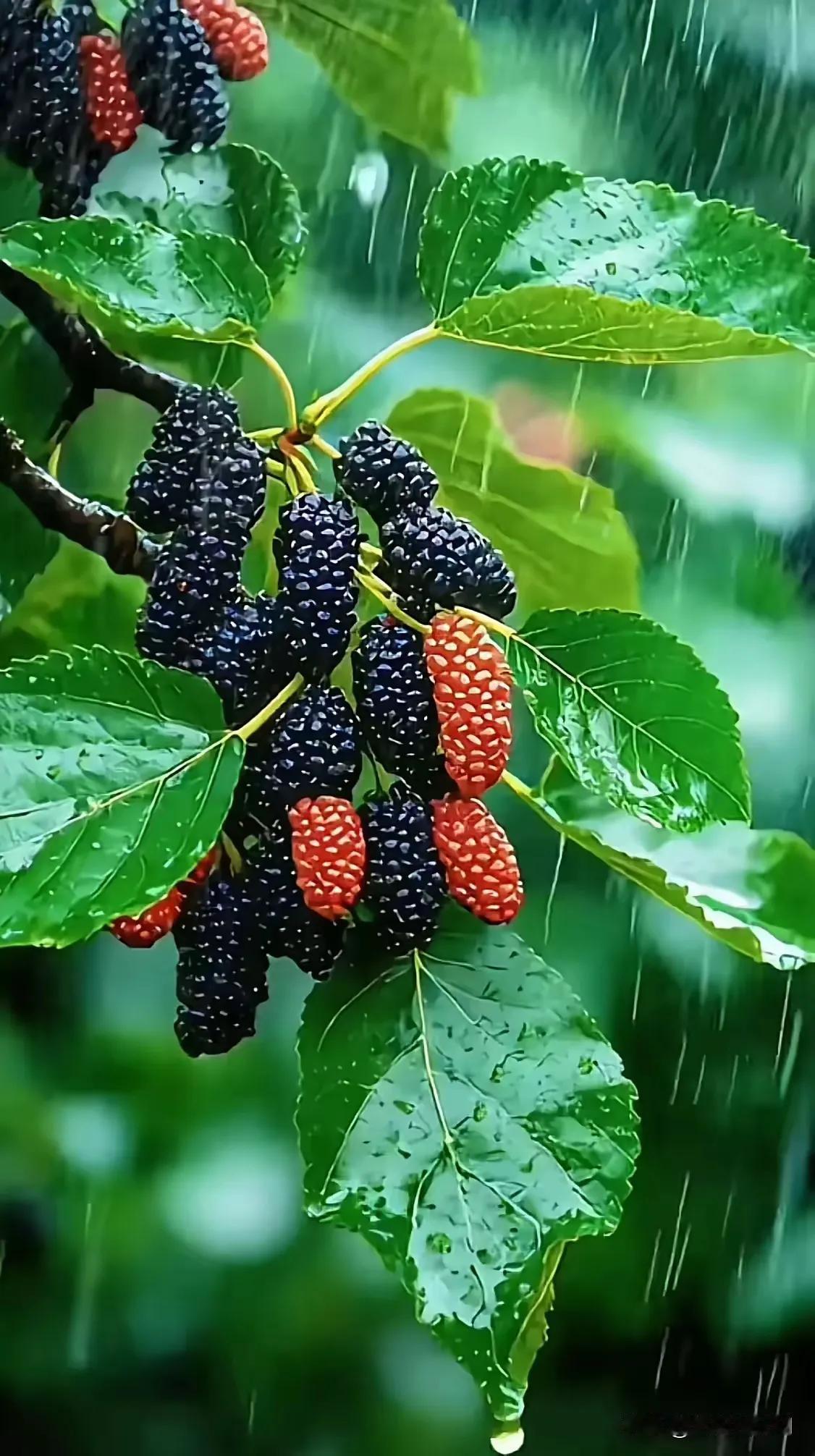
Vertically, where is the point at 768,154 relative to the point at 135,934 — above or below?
above

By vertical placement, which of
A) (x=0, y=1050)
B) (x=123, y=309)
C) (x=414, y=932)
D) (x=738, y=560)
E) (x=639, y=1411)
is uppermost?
(x=123, y=309)

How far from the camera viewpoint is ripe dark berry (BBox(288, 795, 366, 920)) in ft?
2.07

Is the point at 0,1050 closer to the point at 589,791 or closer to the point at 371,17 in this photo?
the point at 589,791

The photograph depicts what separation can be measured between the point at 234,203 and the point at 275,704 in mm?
244

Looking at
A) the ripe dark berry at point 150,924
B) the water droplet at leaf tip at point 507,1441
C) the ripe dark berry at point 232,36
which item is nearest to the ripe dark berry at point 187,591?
the ripe dark berry at point 150,924

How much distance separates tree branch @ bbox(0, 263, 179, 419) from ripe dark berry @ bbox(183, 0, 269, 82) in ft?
0.48

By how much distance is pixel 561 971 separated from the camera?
2.59ft

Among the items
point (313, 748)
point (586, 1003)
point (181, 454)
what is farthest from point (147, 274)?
point (586, 1003)

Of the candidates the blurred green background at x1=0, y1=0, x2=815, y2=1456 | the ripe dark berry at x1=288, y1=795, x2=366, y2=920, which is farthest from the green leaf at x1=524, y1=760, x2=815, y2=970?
the ripe dark berry at x1=288, y1=795, x2=366, y2=920

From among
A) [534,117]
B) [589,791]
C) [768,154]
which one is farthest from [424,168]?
[589,791]

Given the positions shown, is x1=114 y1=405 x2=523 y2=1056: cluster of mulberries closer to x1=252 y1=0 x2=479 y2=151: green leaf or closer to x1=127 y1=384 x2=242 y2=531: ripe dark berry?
x1=127 y1=384 x2=242 y2=531: ripe dark berry

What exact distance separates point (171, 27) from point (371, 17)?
141 mm

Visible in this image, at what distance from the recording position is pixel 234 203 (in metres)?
0.68

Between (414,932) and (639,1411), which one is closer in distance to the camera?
(414,932)
